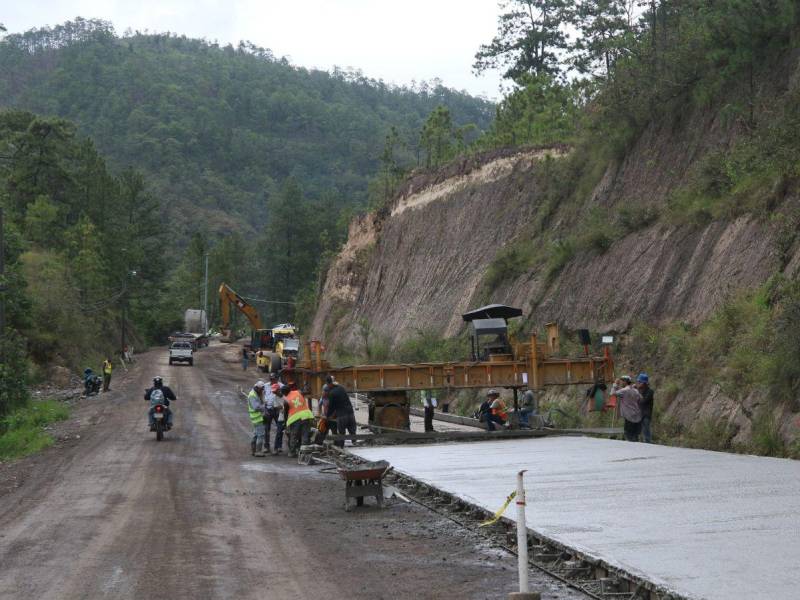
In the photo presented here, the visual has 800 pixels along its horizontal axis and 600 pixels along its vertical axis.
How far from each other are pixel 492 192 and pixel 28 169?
53566 millimetres

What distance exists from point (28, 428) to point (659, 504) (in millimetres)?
23775

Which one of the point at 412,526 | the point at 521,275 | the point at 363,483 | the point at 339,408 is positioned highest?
the point at 521,275

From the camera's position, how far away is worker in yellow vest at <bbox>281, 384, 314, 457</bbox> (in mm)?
22453

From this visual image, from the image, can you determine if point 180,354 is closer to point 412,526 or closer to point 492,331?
point 492,331

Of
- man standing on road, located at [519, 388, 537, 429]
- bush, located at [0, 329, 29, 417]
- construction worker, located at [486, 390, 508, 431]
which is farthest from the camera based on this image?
bush, located at [0, 329, 29, 417]

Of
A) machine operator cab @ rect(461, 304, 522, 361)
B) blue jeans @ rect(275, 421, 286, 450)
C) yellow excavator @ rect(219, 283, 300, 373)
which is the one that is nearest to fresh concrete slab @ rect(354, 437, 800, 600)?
blue jeans @ rect(275, 421, 286, 450)

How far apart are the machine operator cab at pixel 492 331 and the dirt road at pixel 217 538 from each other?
7.37 meters

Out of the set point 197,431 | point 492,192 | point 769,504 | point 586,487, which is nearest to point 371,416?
point 197,431

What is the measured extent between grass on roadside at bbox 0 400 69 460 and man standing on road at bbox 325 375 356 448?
7.56 metres

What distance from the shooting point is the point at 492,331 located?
27781mm

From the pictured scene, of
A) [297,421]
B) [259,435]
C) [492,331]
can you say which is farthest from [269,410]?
[492,331]

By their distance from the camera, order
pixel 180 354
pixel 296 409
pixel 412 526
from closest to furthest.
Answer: pixel 412 526
pixel 296 409
pixel 180 354

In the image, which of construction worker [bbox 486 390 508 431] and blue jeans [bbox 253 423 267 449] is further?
construction worker [bbox 486 390 508 431]

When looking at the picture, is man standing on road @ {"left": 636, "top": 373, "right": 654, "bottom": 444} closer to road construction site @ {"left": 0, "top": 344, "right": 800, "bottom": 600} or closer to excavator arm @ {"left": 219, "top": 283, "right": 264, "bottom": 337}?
road construction site @ {"left": 0, "top": 344, "right": 800, "bottom": 600}
